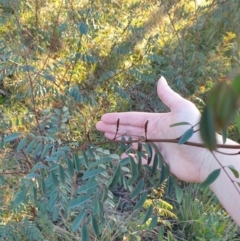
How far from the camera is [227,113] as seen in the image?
23 cm

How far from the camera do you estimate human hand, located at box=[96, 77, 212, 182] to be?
107cm

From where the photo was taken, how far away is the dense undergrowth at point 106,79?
165 centimetres

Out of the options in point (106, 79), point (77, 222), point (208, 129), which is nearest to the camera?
point (208, 129)

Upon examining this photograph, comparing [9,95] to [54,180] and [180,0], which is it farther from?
[54,180]

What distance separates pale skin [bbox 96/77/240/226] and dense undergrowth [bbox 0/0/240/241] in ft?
1.03

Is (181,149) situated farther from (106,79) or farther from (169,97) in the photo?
(106,79)

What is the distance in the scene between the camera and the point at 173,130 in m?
1.08

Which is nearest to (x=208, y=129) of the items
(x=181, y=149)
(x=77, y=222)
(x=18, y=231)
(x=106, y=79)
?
(x=77, y=222)

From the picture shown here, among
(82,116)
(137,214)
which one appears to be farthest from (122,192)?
(82,116)

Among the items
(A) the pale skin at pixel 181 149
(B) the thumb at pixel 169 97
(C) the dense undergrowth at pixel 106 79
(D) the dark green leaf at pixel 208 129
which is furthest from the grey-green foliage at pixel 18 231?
(D) the dark green leaf at pixel 208 129

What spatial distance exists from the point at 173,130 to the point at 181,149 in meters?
0.05

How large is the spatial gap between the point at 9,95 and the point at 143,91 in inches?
29.5

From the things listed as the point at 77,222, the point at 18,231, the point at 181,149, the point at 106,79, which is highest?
the point at 106,79

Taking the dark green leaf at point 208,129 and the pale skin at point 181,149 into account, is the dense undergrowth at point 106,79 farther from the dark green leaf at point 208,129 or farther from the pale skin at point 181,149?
the dark green leaf at point 208,129
